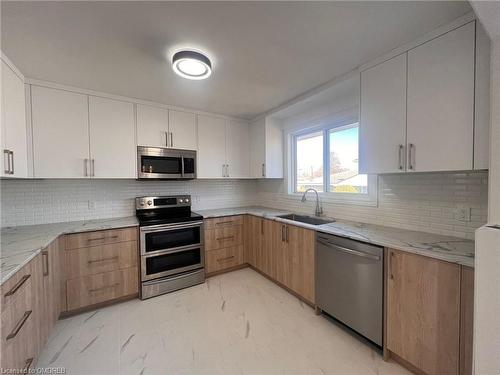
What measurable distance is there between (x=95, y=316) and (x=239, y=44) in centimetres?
286

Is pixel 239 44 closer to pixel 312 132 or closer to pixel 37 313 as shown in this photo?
pixel 312 132

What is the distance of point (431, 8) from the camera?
1.29 meters

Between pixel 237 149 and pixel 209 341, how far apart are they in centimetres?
258

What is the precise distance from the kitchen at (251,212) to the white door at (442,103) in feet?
0.03

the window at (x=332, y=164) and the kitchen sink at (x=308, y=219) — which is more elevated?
the window at (x=332, y=164)

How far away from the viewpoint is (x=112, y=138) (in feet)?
8.46

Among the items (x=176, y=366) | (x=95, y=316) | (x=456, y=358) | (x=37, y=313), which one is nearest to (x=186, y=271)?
(x=95, y=316)

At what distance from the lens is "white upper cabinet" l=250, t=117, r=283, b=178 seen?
3.33 meters

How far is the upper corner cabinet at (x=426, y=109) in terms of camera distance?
1349 mm

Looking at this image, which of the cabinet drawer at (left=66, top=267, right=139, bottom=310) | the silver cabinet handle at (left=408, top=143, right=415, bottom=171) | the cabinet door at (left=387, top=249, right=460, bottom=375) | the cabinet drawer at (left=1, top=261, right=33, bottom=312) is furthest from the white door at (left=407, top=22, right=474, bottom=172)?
the cabinet drawer at (left=66, top=267, right=139, bottom=310)

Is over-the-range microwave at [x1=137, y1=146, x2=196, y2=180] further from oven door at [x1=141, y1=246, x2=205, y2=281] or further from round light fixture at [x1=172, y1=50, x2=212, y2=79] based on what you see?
round light fixture at [x1=172, y1=50, x2=212, y2=79]

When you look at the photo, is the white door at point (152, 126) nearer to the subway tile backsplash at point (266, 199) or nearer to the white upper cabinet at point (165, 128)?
the white upper cabinet at point (165, 128)

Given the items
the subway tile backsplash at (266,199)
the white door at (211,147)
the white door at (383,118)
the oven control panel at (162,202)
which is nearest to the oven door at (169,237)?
the oven control panel at (162,202)

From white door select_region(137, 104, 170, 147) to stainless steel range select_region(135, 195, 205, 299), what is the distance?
78 centimetres
